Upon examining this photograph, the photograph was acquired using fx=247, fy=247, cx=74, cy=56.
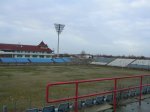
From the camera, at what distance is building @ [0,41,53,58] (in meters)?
81.2

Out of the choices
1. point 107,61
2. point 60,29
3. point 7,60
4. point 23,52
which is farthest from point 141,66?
point 23,52

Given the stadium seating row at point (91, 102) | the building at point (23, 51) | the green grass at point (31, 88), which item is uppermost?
the building at point (23, 51)

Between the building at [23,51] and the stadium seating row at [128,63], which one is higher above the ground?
the building at [23,51]

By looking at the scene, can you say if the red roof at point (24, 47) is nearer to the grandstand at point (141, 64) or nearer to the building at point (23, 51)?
the building at point (23, 51)

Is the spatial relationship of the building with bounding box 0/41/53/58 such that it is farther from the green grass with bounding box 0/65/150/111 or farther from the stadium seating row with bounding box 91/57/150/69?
the green grass with bounding box 0/65/150/111

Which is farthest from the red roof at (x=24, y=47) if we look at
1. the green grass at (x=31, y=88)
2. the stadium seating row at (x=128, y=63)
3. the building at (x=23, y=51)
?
the green grass at (x=31, y=88)

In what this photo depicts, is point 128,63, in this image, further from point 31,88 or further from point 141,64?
point 31,88

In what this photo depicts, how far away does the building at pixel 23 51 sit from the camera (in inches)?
3197

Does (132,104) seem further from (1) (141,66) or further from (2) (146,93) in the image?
(1) (141,66)

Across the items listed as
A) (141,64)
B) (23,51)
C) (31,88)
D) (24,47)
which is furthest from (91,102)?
(24,47)

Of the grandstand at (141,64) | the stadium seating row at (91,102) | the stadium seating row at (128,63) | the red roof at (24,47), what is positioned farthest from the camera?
the red roof at (24,47)

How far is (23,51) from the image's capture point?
83.8 meters

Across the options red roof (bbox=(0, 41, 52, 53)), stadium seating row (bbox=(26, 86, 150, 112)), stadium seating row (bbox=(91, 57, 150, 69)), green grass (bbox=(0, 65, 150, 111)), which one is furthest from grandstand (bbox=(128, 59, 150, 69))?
stadium seating row (bbox=(26, 86, 150, 112))

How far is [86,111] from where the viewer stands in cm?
1087
